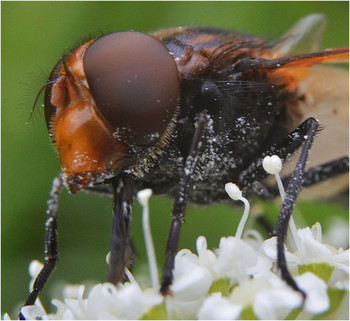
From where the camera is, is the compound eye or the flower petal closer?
the flower petal

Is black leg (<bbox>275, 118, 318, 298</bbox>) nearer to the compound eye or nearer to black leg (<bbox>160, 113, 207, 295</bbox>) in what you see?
black leg (<bbox>160, 113, 207, 295</bbox>)

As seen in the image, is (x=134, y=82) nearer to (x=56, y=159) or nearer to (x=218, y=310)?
(x=218, y=310)

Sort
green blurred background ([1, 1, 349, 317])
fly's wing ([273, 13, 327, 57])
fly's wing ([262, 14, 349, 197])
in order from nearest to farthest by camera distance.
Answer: fly's wing ([262, 14, 349, 197]) → fly's wing ([273, 13, 327, 57]) → green blurred background ([1, 1, 349, 317])

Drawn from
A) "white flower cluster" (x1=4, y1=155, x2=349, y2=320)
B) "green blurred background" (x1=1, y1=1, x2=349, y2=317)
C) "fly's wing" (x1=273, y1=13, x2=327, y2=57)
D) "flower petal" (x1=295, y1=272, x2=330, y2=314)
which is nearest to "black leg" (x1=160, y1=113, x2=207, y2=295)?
"white flower cluster" (x1=4, y1=155, x2=349, y2=320)

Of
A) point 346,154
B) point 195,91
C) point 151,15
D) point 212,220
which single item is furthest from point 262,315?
point 151,15

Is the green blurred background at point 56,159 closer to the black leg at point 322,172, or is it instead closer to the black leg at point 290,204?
the black leg at point 322,172

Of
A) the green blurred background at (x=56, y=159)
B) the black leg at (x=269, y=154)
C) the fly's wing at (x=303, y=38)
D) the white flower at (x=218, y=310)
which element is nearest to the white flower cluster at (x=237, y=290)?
the white flower at (x=218, y=310)

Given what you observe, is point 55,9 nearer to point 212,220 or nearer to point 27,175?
point 27,175
